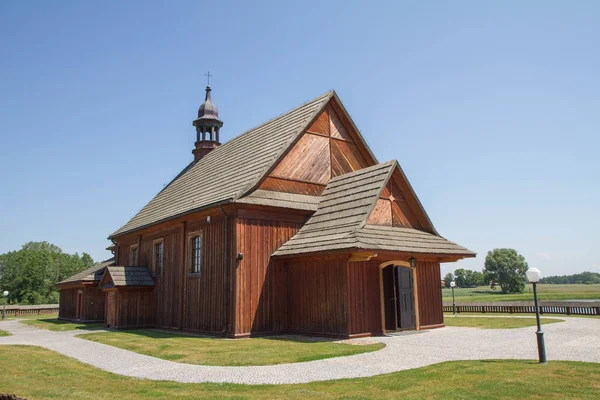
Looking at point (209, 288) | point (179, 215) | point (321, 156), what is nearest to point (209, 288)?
point (209, 288)

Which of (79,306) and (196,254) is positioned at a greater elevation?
(196,254)

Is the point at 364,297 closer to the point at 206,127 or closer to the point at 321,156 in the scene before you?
the point at 321,156

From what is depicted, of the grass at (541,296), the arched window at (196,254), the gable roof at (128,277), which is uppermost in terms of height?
the arched window at (196,254)

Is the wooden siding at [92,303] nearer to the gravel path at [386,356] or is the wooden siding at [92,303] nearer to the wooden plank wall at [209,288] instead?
the wooden plank wall at [209,288]

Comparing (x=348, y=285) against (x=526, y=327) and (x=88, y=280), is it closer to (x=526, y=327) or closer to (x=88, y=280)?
(x=526, y=327)

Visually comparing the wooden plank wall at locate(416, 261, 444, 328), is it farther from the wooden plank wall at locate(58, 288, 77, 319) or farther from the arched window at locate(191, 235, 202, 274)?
the wooden plank wall at locate(58, 288, 77, 319)

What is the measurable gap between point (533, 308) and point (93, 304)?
2578 centimetres

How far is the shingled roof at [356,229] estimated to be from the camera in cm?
1547

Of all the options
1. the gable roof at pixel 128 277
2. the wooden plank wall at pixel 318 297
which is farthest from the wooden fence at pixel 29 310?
the wooden plank wall at pixel 318 297

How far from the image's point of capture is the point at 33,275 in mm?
74562

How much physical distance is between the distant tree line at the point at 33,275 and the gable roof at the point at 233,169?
182 feet

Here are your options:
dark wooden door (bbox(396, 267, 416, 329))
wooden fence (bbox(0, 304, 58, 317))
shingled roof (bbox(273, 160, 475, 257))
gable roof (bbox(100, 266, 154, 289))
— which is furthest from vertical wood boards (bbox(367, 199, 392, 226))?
wooden fence (bbox(0, 304, 58, 317))

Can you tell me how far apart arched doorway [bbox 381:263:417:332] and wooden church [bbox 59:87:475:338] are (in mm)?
38

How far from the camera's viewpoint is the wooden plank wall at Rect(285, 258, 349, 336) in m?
15.4
